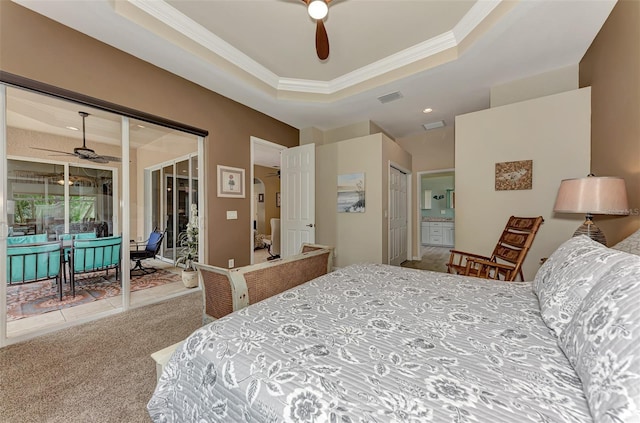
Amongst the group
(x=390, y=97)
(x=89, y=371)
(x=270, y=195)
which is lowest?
(x=89, y=371)

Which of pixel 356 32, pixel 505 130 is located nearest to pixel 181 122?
pixel 356 32

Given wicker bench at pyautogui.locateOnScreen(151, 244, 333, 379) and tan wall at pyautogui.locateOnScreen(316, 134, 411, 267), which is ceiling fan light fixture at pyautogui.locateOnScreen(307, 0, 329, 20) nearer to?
wicker bench at pyautogui.locateOnScreen(151, 244, 333, 379)

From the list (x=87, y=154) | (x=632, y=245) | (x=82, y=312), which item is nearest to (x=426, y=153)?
(x=632, y=245)

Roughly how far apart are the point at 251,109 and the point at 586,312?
13.6 ft

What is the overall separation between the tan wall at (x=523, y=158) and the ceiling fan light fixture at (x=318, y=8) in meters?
2.31

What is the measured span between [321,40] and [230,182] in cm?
230

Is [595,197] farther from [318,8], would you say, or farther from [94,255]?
[94,255]

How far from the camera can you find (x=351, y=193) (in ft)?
13.2

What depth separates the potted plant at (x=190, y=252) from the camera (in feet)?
11.0

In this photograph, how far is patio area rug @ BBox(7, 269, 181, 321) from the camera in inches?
89.0

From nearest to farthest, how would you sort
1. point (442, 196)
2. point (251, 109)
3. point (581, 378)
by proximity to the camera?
point (581, 378) < point (251, 109) < point (442, 196)

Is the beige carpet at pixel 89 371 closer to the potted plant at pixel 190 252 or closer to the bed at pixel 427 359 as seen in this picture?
the bed at pixel 427 359

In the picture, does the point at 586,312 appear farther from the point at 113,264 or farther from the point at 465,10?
the point at 113,264

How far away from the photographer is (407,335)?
3.11 feet
